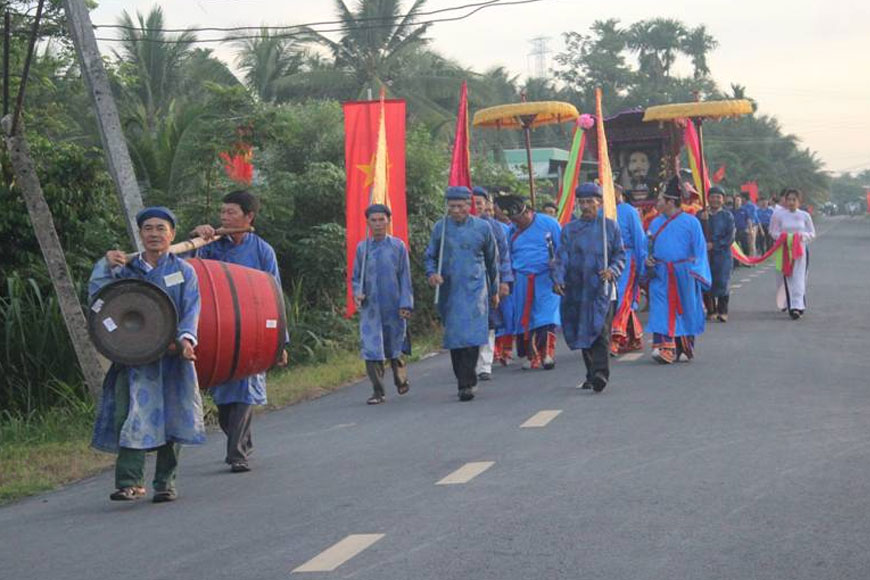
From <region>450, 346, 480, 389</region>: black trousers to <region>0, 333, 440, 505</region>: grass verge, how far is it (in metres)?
1.71

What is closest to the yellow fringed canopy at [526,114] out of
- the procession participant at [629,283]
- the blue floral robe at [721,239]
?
the blue floral robe at [721,239]

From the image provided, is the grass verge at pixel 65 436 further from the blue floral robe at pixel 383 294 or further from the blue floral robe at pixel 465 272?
the blue floral robe at pixel 465 272

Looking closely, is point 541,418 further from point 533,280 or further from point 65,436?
point 533,280

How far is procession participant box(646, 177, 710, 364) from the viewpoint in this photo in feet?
48.0

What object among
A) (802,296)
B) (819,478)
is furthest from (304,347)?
(819,478)

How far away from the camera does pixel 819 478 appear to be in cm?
794

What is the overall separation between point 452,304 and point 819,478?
213 inches

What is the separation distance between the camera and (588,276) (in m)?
12.9

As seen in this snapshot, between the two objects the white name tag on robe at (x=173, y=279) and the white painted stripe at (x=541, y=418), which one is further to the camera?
the white painted stripe at (x=541, y=418)

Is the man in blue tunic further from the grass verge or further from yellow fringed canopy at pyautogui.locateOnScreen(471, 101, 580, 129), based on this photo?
yellow fringed canopy at pyautogui.locateOnScreen(471, 101, 580, 129)

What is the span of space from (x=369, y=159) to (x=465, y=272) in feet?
13.5

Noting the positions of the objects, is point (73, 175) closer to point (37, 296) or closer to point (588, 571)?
point (37, 296)

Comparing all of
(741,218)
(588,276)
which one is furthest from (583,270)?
(741,218)

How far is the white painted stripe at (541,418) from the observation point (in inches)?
415
